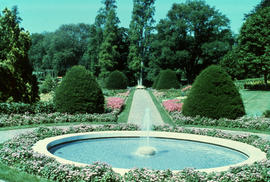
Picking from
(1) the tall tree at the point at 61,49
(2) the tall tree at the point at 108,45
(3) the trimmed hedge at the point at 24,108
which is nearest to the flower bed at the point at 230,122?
(3) the trimmed hedge at the point at 24,108

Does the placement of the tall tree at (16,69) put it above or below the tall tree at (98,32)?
below

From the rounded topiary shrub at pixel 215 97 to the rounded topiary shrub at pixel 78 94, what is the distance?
16.3ft

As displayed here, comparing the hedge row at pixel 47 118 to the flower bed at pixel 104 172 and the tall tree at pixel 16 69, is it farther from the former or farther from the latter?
the flower bed at pixel 104 172

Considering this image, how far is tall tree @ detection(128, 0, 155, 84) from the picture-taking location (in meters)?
51.3

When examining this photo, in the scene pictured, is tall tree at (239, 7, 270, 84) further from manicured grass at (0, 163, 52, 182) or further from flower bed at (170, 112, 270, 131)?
manicured grass at (0, 163, 52, 182)

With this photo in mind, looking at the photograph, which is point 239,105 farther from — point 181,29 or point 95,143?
point 181,29

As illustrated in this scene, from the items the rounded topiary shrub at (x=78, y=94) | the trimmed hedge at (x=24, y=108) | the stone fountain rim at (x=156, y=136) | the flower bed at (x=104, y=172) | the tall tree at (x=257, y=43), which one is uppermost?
the tall tree at (x=257, y=43)

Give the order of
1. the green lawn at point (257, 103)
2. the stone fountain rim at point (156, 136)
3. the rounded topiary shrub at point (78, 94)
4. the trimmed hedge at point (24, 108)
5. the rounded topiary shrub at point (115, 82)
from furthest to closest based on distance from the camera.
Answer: the rounded topiary shrub at point (115, 82), the green lawn at point (257, 103), the rounded topiary shrub at point (78, 94), the trimmed hedge at point (24, 108), the stone fountain rim at point (156, 136)

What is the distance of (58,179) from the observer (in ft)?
19.6

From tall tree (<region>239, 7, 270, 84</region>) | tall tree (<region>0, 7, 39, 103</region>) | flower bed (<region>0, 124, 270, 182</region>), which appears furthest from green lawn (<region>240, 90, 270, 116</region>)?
tall tree (<region>0, 7, 39, 103</region>)

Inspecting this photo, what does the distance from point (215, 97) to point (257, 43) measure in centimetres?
1741

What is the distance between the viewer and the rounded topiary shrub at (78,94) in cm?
1544

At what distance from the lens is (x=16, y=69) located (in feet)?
59.3

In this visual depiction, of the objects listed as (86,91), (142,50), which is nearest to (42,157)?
(86,91)
